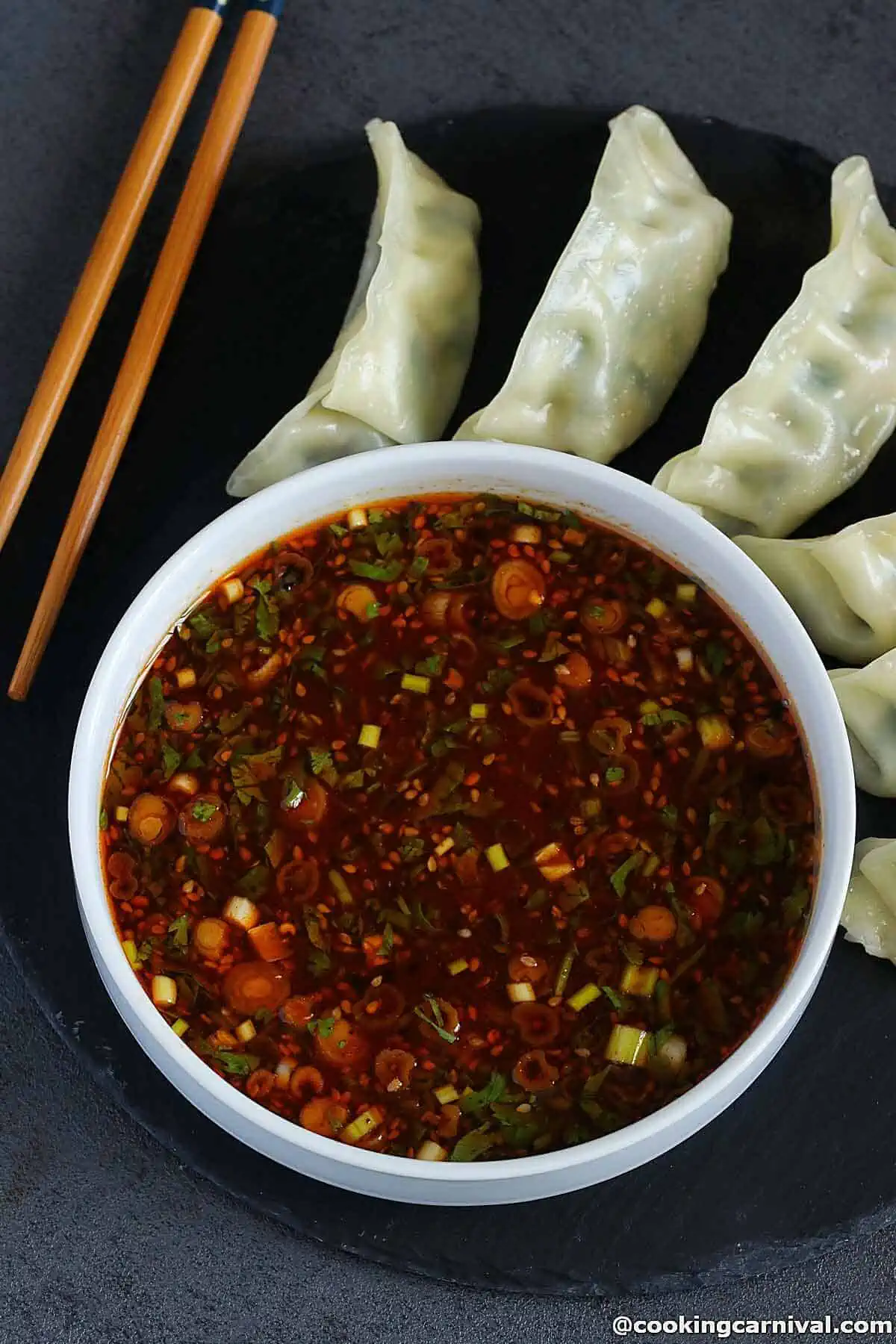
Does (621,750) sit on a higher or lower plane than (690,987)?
higher

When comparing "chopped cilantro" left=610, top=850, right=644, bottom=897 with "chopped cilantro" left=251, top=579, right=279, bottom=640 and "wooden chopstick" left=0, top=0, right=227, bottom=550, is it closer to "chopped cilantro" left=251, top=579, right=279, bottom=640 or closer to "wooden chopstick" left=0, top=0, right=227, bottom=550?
"chopped cilantro" left=251, top=579, right=279, bottom=640

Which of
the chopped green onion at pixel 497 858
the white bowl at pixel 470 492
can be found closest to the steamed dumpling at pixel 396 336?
the white bowl at pixel 470 492

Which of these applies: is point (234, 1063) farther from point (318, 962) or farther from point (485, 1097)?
point (485, 1097)

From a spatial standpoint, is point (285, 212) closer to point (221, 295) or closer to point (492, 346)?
point (221, 295)

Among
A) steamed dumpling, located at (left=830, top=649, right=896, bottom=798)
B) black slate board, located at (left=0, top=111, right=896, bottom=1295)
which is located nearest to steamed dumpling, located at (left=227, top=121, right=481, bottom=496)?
black slate board, located at (left=0, top=111, right=896, bottom=1295)

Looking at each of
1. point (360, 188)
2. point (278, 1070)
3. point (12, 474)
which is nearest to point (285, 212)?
point (360, 188)
